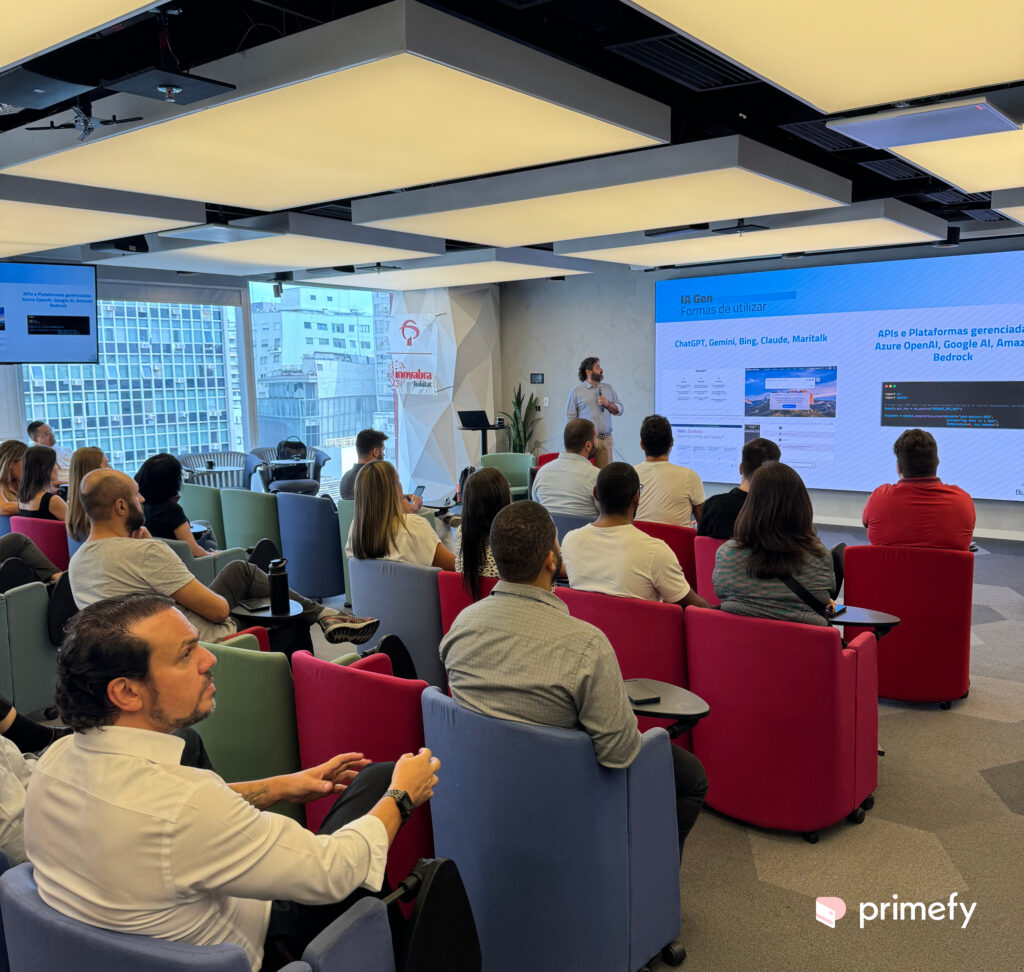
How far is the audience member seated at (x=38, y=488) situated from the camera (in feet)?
18.3

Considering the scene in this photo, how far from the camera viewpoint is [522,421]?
1220 cm

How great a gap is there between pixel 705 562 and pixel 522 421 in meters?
7.59

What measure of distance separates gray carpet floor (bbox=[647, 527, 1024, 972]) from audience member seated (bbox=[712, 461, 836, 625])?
0.87 metres

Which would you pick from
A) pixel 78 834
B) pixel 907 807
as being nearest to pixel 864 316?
pixel 907 807

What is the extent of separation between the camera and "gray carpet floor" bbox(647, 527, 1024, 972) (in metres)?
2.65

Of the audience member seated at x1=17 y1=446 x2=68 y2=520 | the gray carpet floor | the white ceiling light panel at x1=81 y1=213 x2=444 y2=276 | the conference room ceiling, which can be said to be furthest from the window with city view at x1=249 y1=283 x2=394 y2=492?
the gray carpet floor

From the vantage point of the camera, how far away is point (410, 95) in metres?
3.16

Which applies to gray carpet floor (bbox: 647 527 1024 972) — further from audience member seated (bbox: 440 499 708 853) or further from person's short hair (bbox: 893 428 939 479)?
person's short hair (bbox: 893 428 939 479)

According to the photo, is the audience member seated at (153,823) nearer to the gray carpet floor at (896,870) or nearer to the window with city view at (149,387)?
the gray carpet floor at (896,870)

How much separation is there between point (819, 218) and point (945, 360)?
3.33 metres

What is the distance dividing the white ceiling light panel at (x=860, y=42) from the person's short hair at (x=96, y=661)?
6.81 feet

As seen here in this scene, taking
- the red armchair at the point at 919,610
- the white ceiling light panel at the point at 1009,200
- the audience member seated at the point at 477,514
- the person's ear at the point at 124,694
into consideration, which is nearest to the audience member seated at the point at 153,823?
the person's ear at the point at 124,694

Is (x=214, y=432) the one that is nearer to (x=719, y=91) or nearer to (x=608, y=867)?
(x=719, y=91)

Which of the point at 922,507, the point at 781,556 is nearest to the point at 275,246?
the point at 922,507
